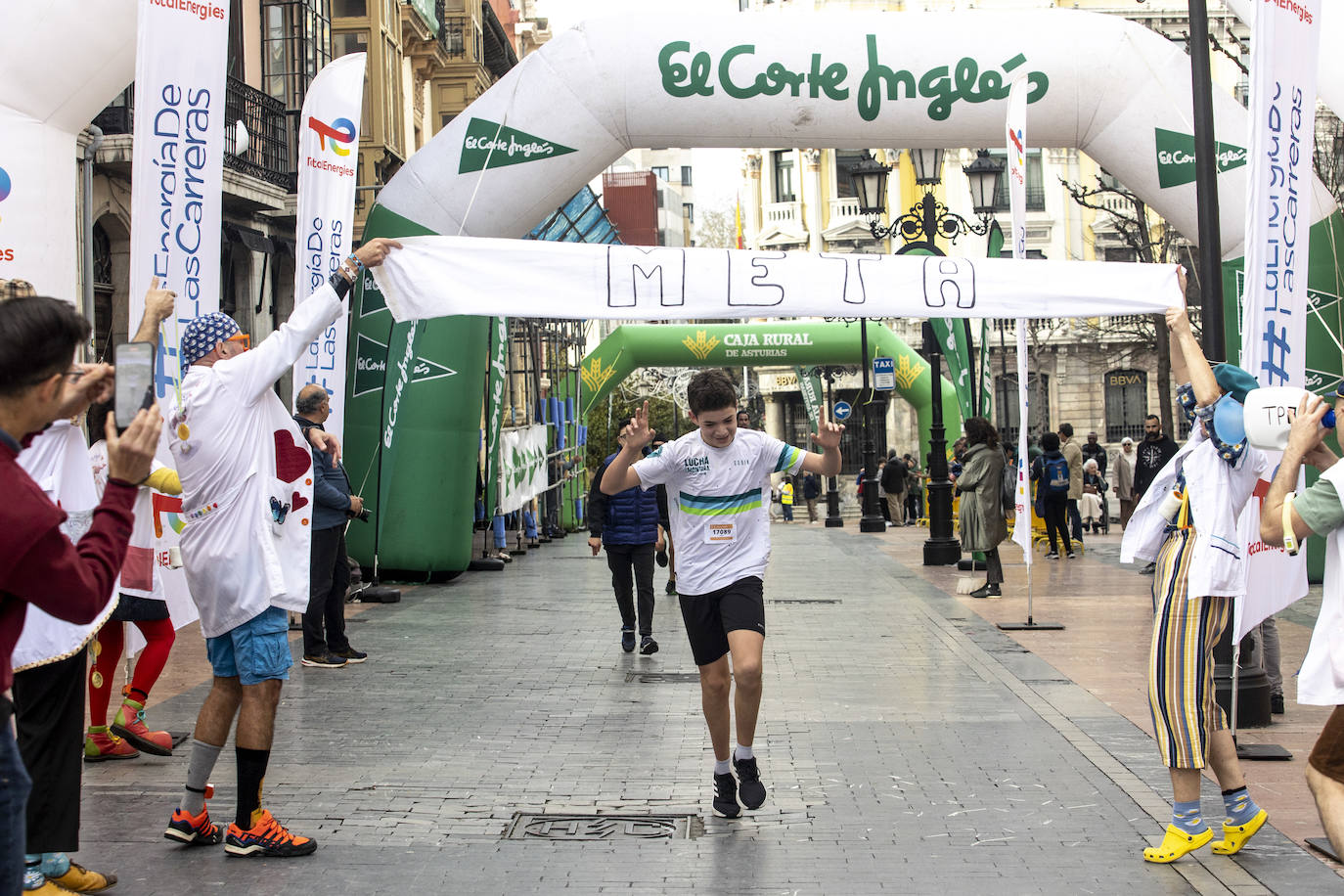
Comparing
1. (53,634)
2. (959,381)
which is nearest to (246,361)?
(53,634)

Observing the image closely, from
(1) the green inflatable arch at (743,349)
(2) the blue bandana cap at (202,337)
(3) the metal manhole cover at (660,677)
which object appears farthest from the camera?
(1) the green inflatable arch at (743,349)

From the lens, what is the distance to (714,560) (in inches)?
242

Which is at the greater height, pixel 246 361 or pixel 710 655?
pixel 246 361

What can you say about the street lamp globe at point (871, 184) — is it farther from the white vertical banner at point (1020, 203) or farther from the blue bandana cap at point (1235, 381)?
the blue bandana cap at point (1235, 381)

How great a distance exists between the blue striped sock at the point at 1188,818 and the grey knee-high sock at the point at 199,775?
3.58 metres

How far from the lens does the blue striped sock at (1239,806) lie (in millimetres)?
5504

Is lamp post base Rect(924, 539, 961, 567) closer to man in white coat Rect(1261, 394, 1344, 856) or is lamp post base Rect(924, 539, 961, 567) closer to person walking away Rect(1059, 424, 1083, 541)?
person walking away Rect(1059, 424, 1083, 541)

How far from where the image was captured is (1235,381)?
5.41 meters

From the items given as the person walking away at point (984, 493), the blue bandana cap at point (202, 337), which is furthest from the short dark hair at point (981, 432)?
the blue bandana cap at point (202, 337)

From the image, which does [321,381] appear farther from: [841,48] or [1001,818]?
[1001,818]

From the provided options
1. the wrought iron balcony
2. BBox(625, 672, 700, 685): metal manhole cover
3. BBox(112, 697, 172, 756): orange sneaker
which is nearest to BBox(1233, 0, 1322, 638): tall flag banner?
BBox(625, 672, 700, 685): metal manhole cover

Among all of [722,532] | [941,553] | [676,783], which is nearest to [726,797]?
[676,783]

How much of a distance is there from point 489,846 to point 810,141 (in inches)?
368

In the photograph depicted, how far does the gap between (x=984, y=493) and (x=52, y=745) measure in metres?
11.6
